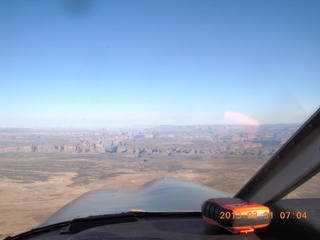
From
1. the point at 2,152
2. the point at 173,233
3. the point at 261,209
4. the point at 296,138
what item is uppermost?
the point at 296,138

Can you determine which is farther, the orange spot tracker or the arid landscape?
the arid landscape

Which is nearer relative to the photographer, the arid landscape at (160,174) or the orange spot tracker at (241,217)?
the orange spot tracker at (241,217)

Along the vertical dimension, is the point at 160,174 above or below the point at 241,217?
below

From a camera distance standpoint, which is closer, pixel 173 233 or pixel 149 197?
pixel 173 233

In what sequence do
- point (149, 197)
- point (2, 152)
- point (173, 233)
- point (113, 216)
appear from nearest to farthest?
point (173, 233) < point (113, 216) < point (149, 197) < point (2, 152)

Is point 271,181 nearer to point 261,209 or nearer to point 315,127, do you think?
point 261,209

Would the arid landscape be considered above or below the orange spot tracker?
below

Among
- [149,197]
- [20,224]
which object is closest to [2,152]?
[20,224]

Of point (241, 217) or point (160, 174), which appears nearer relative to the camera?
point (241, 217)

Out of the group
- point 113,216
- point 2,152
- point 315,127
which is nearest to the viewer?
point 315,127

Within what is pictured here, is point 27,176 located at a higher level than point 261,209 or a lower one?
lower

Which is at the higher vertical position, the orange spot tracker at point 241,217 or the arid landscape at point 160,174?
the orange spot tracker at point 241,217
